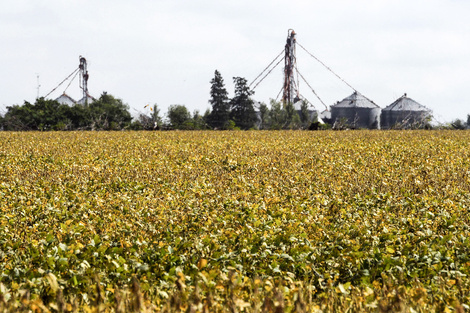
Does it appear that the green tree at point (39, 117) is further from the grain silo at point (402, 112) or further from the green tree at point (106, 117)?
the grain silo at point (402, 112)

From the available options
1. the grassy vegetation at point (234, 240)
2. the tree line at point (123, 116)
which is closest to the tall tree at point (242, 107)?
the tree line at point (123, 116)

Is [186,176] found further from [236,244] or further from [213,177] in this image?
[236,244]

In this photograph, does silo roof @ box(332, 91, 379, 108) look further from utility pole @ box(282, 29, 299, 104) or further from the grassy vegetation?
the grassy vegetation

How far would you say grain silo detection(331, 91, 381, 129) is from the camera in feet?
266

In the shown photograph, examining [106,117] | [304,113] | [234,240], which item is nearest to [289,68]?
[304,113]

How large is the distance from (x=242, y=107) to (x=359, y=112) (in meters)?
22.4

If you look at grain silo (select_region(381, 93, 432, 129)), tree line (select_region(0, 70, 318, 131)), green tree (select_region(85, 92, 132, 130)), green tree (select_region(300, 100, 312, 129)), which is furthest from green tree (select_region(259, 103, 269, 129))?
green tree (select_region(85, 92, 132, 130))

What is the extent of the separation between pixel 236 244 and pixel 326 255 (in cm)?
125

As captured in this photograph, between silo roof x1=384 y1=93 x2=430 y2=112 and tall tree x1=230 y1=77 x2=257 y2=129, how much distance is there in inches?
1063

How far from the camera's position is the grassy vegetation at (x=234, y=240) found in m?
5.18

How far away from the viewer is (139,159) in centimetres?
1891

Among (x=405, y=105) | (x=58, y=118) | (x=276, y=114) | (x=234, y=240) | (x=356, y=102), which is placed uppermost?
(x=356, y=102)

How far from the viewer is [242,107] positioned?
225 feet

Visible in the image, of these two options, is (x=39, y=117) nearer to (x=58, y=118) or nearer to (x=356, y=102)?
(x=58, y=118)
